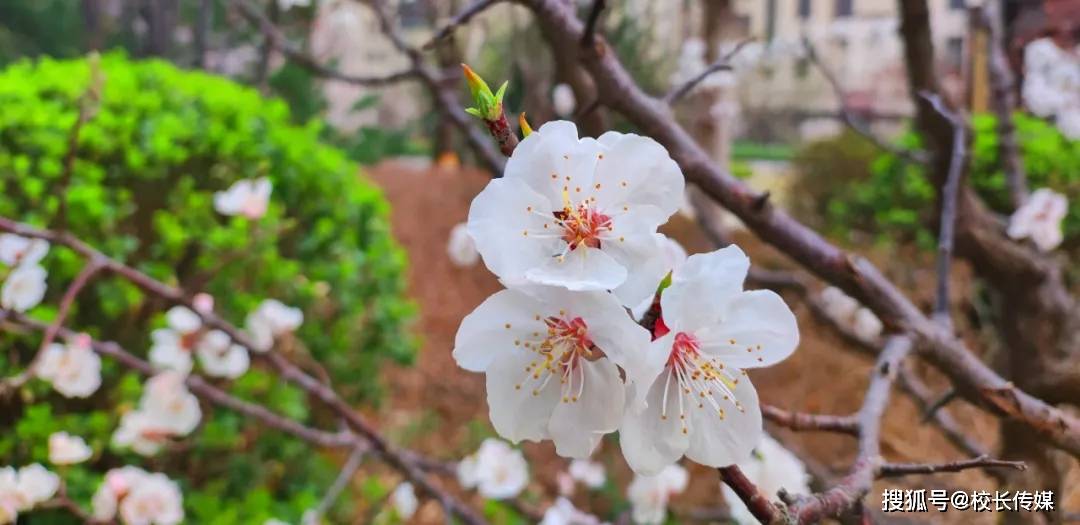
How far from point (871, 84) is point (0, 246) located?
337cm

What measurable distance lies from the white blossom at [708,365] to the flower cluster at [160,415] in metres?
0.77

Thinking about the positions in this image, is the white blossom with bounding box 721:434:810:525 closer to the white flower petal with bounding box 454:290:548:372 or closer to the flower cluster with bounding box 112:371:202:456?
the white flower petal with bounding box 454:290:548:372

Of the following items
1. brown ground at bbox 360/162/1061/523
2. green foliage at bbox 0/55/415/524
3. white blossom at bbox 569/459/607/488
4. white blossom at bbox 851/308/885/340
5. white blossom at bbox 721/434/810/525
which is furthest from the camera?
brown ground at bbox 360/162/1061/523

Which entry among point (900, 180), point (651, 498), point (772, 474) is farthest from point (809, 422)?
point (900, 180)

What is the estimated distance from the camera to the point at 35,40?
2479 mm

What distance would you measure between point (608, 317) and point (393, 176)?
3.10 meters

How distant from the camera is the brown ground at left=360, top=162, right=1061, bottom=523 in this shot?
5.45 ft

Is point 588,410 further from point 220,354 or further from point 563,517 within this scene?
point 220,354

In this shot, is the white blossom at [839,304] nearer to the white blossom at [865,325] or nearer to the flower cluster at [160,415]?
the white blossom at [865,325]

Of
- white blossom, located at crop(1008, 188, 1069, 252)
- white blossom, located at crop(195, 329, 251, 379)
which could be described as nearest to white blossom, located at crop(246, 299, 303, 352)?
white blossom, located at crop(195, 329, 251, 379)

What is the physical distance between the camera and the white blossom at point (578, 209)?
11.2 inches

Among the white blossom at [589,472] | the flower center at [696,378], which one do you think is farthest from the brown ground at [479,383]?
the flower center at [696,378]

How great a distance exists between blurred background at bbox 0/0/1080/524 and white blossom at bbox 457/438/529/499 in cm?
14

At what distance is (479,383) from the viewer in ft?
7.45
